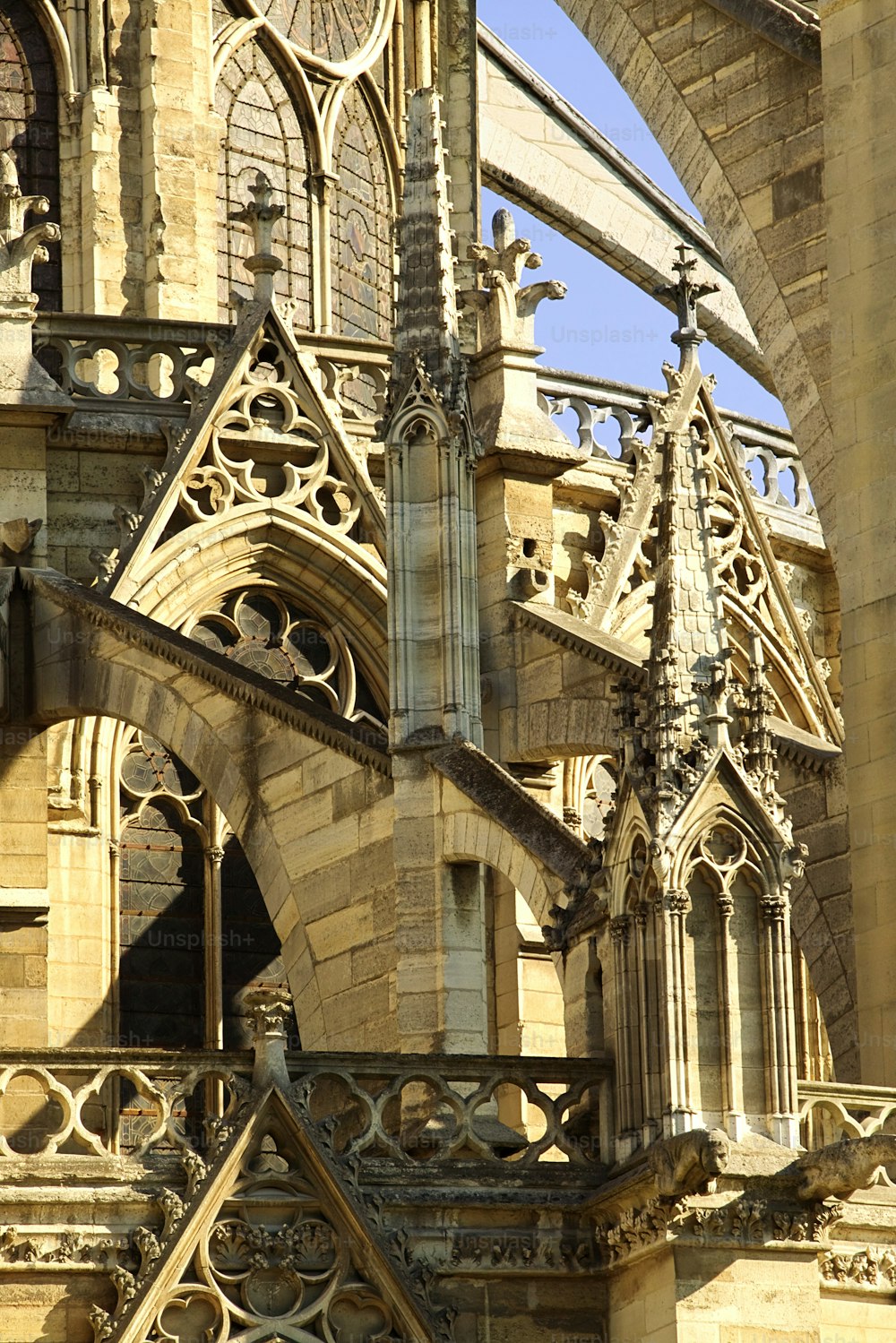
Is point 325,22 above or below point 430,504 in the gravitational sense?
above

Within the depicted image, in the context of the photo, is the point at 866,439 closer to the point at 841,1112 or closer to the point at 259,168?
the point at 841,1112

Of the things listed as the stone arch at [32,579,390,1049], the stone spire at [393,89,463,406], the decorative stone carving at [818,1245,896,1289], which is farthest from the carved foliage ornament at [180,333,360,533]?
the decorative stone carving at [818,1245,896,1289]

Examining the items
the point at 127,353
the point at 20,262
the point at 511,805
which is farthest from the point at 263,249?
the point at 511,805

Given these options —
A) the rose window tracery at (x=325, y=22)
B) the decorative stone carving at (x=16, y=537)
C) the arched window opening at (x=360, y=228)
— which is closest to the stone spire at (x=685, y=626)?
the decorative stone carving at (x=16, y=537)

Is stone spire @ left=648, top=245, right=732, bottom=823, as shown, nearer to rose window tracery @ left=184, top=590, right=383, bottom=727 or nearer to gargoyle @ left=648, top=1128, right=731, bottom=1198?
gargoyle @ left=648, top=1128, right=731, bottom=1198

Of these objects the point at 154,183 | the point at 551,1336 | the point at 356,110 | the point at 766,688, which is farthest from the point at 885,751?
the point at 356,110

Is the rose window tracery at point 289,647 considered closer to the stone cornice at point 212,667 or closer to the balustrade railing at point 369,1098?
the stone cornice at point 212,667

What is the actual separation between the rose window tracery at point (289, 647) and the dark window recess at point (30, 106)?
3988mm

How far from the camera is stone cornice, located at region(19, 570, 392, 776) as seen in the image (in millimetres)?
16172

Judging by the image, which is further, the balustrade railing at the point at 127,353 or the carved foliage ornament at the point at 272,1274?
the balustrade railing at the point at 127,353

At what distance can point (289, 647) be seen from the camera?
68.6 ft

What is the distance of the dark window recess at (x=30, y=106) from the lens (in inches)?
940

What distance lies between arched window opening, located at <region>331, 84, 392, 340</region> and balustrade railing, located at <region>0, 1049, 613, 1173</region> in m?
11.9

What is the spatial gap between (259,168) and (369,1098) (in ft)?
40.7
